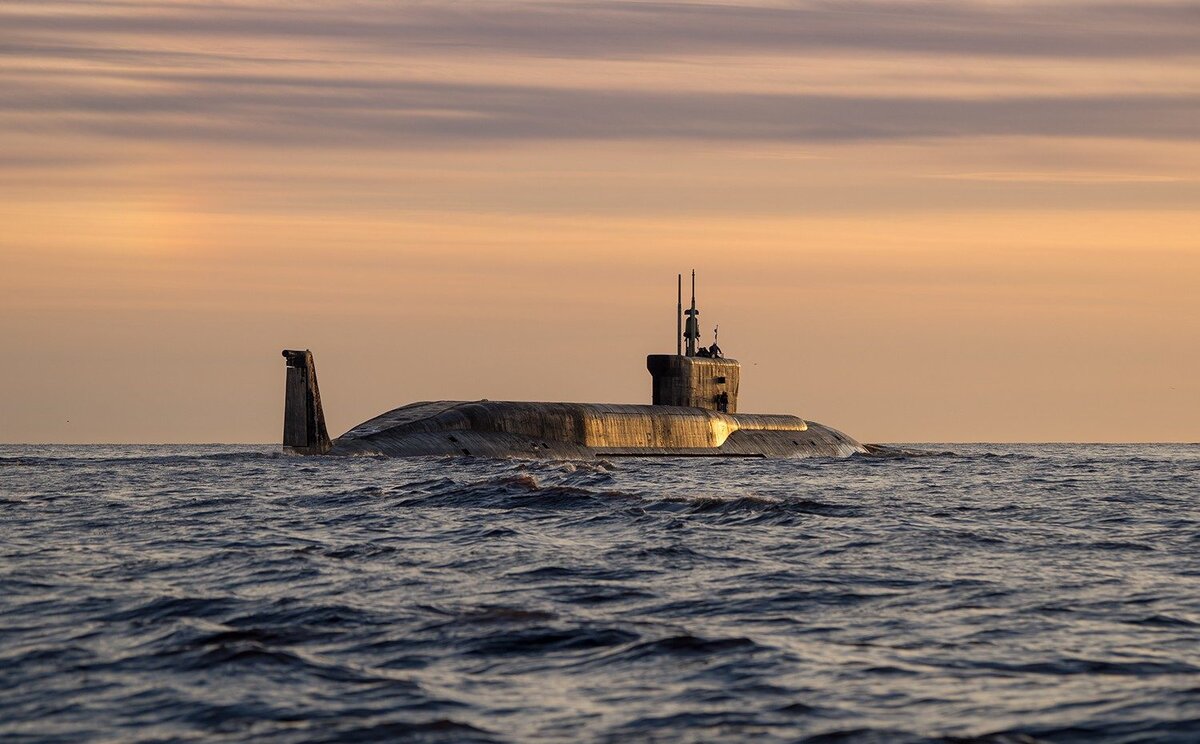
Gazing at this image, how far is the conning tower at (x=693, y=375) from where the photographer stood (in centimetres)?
7038

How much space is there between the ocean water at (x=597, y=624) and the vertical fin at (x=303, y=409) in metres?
23.4

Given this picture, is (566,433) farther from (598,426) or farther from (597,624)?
(597,624)

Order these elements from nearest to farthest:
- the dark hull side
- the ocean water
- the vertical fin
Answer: the ocean water < the vertical fin < the dark hull side

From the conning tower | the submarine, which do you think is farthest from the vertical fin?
the conning tower

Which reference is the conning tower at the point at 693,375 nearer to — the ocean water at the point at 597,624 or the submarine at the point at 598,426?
the submarine at the point at 598,426

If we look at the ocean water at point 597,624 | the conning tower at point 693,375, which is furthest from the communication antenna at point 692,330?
the ocean water at point 597,624

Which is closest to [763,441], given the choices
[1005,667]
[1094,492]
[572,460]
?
[572,460]

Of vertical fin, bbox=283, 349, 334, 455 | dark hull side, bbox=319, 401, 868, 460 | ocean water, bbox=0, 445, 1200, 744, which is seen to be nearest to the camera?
ocean water, bbox=0, 445, 1200, 744

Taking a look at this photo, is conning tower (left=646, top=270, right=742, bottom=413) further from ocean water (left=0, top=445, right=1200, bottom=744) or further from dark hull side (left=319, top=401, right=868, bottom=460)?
ocean water (left=0, top=445, right=1200, bottom=744)

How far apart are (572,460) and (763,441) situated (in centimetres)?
1526

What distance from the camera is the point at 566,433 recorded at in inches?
2448

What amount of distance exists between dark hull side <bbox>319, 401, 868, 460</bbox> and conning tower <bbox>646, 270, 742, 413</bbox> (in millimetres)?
1294

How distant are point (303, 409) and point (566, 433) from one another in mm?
13000

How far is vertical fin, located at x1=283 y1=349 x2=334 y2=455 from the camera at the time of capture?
53.4 meters
